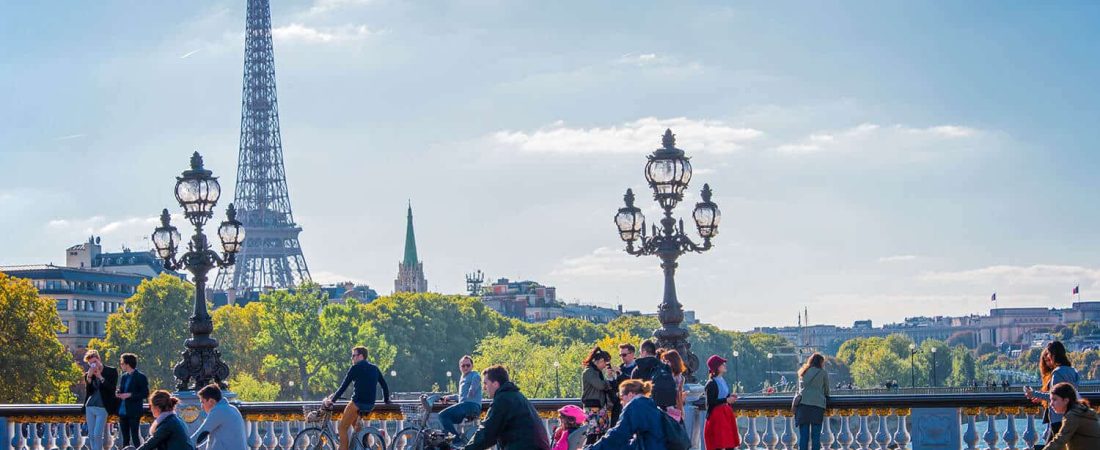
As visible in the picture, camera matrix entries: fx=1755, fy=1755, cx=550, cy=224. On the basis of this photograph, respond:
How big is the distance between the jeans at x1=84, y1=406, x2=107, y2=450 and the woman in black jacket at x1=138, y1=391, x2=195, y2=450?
888 cm

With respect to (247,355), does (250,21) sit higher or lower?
higher

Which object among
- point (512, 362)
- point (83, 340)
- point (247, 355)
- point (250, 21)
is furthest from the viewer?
point (250, 21)

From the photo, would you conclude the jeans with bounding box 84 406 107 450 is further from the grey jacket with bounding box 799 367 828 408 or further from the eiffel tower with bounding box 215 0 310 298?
the eiffel tower with bounding box 215 0 310 298

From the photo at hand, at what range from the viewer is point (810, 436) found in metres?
25.3

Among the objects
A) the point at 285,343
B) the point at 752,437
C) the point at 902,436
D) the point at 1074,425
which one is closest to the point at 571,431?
the point at 1074,425

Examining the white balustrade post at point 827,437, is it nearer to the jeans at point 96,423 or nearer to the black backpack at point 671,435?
the black backpack at point 671,435

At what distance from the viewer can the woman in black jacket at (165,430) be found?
19.3 m

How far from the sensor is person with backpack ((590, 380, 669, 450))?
1691cm

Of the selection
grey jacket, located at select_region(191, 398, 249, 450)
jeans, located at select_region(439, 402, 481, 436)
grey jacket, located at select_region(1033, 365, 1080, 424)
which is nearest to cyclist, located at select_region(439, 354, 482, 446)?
jeans, located at select_region(439, 402, 481, 436)

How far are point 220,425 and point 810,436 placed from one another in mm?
8886

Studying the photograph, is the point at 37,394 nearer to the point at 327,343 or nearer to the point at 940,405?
the point at 327,343

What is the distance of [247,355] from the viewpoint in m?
126

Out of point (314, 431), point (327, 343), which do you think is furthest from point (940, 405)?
point (327, 343)

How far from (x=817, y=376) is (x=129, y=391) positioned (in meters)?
10.7
